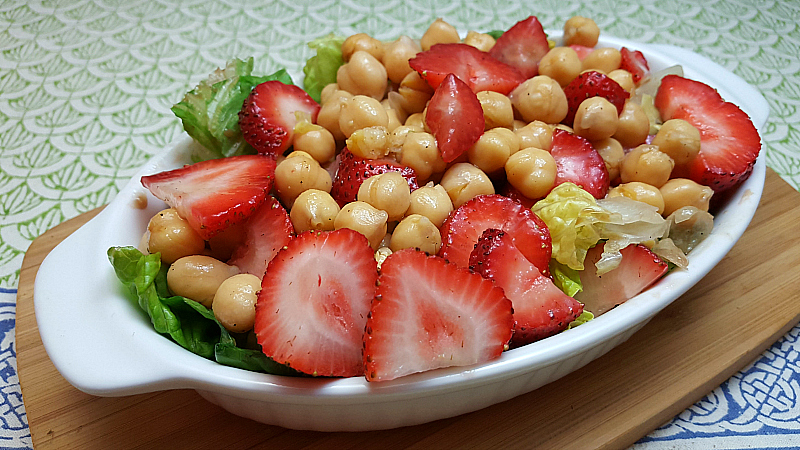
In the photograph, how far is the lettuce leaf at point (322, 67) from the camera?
210 centimetres

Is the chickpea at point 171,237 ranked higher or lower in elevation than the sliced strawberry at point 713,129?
lower

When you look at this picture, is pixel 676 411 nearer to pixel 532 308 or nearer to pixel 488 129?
pixel 532 308

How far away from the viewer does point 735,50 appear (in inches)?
121

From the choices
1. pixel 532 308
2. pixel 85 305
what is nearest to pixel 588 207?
pixel 532 308

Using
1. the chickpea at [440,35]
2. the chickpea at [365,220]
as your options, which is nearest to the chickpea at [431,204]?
the chickpea at [365,220]

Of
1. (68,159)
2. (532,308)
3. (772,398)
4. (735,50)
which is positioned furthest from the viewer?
(735,50)

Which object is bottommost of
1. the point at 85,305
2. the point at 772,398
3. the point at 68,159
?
the point at 68,159

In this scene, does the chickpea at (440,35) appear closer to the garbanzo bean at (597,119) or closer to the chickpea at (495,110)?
the chickpea at (495,110)

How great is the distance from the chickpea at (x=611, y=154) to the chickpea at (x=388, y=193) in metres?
0.60

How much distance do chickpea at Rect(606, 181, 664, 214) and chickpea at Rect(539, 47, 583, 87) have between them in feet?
1.46

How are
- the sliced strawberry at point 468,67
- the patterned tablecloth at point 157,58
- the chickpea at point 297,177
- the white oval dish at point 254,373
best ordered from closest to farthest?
the white oval dish at point 254,373 → the chickpea at point 297,177 → the sliced strawberry at point 468,67 → the patterned tablecloth at point 157,58

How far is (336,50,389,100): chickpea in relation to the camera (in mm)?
1836

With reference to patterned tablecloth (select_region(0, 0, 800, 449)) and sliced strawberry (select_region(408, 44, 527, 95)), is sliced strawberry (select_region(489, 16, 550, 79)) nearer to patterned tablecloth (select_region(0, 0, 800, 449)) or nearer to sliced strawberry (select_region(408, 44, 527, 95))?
sliced strawberry (select_region(408, 44, 527, 95))

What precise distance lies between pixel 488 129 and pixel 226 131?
76 centimetres
